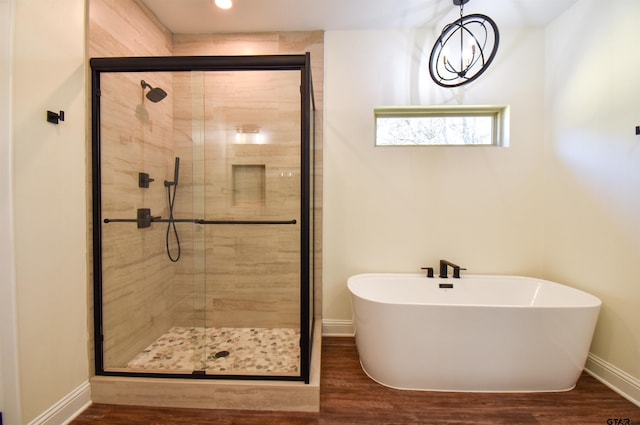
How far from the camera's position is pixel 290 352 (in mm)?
1808

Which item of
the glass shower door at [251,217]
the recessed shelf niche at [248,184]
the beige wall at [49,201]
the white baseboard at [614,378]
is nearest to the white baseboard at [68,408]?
the beige wall at [49,201]

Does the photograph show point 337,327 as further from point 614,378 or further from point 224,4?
point 224,4

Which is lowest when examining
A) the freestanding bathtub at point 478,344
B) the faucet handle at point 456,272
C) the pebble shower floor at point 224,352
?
the pebble shower floor at point 224,352

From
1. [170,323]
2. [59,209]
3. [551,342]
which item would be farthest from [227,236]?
[551,342]

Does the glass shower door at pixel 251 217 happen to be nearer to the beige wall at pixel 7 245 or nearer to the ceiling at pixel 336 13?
the ceiling at pixel 336 13

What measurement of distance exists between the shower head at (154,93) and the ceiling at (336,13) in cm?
69

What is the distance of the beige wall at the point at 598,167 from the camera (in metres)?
1.56

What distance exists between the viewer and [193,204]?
196 centimetres

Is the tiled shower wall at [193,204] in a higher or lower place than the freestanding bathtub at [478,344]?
higher

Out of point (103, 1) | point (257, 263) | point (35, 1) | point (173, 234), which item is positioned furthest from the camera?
point (257, 263)

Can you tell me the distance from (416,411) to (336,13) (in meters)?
2.78

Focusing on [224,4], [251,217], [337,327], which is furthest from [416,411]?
[224,4]

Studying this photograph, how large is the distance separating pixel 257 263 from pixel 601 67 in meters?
2.82

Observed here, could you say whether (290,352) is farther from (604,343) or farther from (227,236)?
(604,343)
